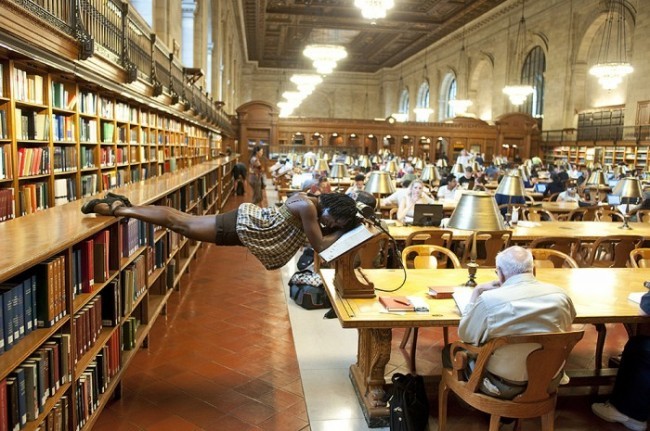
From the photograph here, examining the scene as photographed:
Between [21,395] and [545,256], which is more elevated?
[545,256]

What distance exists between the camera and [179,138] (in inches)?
454

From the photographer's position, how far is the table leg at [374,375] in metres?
3.21

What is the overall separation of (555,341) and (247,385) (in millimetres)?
2069

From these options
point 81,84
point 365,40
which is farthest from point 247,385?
point 365,40

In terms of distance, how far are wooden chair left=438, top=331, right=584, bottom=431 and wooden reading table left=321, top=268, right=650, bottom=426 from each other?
1.03 feet

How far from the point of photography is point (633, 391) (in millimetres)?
3215

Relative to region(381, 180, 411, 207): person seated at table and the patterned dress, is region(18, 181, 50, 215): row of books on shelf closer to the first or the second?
the patterned dress

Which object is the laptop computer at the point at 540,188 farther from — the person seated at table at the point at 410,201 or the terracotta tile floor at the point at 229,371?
the terracotta tile floor at the point at 229,371

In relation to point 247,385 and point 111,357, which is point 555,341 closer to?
point 247,385

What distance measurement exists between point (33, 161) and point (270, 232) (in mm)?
2295

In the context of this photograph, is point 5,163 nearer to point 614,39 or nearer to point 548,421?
point 548,421

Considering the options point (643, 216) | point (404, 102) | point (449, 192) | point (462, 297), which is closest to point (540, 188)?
point (449, 192)

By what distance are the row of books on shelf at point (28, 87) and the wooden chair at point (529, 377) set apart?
11.3ft

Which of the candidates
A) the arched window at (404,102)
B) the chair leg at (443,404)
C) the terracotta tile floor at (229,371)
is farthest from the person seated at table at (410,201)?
the arched window at (404,102)
